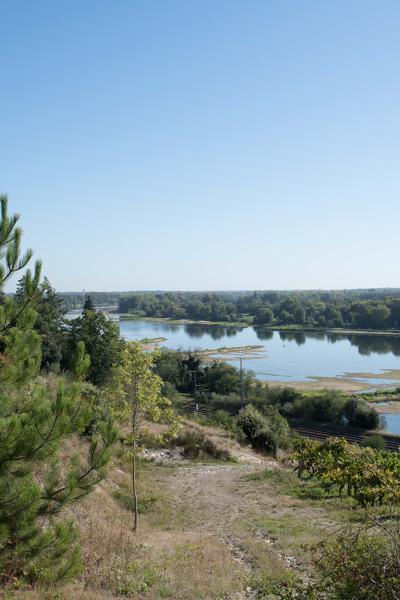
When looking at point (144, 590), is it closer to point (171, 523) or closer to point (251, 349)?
point (171, 523)

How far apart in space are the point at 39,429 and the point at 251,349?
9001cm

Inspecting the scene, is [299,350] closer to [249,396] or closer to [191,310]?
[249,396]

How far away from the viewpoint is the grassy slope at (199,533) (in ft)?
27.8

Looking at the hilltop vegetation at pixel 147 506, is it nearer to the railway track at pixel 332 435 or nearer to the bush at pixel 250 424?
the bush at pixel 250 424

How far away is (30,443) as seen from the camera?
20.3ft

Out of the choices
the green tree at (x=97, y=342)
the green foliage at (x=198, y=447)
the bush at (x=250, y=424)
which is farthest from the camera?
the green tree at (x=97, y=342)

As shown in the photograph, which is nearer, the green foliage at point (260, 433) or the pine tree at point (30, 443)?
the pine tree at point (30, 443)

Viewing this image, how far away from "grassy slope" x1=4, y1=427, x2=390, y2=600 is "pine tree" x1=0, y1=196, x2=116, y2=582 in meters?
0.74

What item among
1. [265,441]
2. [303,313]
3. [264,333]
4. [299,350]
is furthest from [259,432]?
[303,313]

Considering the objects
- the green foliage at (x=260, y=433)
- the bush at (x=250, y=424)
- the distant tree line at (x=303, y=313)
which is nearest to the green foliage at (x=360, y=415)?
the green foliage at (x=260, y=433)

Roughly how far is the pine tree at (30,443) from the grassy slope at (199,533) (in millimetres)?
739

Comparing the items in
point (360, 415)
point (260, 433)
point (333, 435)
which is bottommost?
point (333, 435)

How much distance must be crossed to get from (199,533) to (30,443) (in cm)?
760

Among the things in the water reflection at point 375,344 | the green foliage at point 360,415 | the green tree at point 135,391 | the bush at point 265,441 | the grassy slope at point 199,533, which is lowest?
the green foliage at point 360,415
